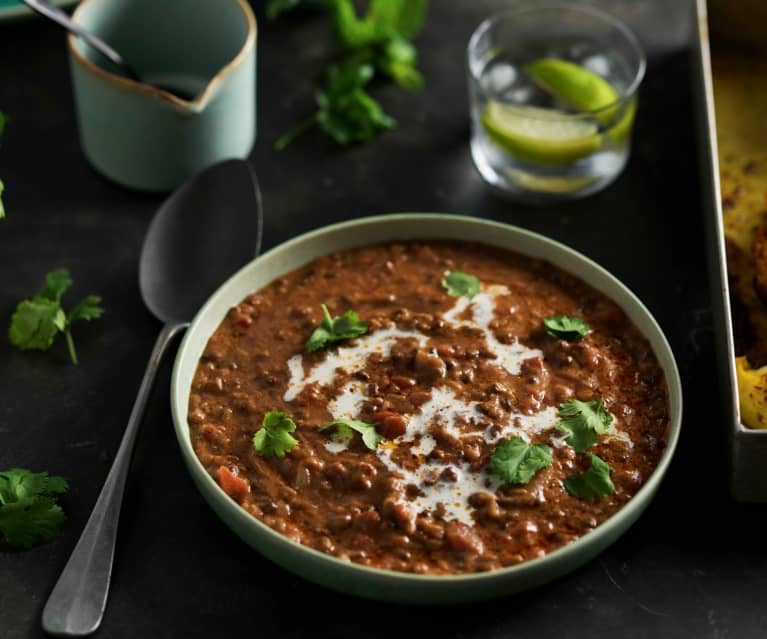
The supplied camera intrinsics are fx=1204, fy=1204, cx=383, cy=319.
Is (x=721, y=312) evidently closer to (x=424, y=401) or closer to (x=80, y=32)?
(x=424, y=401)

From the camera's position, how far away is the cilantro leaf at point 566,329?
322cm

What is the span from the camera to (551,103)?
4.14 m

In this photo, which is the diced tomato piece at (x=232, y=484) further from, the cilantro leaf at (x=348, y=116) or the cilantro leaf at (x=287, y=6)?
the cilantro leaf at (x=287, y=6)

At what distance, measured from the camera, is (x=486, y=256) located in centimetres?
352

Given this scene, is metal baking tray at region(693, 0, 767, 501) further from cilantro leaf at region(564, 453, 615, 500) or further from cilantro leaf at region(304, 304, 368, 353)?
cilantro leaf at region(304, 304, 368, 353)

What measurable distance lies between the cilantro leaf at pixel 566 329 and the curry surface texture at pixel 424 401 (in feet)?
0.08

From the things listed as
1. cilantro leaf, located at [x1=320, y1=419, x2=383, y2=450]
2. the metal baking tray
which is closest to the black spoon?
cilantro leaf, located at [x1=320, y1=419, x2=383, y2=450]

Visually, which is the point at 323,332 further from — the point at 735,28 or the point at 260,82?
the point at 735,28

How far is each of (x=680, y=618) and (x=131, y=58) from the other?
2.58 meters

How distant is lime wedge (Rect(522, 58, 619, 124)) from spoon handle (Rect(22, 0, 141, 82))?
1359 millimetres

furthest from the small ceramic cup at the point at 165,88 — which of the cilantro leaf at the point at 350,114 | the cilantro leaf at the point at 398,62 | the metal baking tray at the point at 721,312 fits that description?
the metal baking tray at the point at 721,312

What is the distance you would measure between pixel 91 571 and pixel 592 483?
119 cm

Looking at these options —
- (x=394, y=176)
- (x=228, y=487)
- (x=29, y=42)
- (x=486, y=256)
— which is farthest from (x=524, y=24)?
(x=228, y=487)

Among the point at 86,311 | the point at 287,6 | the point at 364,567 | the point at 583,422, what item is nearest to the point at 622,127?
the point at 583,422
